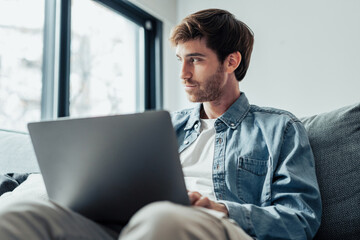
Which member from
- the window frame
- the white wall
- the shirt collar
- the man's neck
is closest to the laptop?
the shirt collar

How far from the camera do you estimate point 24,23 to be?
6.18ft

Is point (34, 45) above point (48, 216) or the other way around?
above

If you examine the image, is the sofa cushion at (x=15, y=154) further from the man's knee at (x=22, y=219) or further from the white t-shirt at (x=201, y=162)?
the man's knee at (x=22, y=219)

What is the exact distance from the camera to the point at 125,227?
608mm

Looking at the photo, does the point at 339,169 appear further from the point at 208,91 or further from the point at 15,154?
the point at 15,154

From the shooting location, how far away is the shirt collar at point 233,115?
1194mm

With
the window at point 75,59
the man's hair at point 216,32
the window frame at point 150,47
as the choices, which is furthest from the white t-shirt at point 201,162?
the window frame at point 150,47

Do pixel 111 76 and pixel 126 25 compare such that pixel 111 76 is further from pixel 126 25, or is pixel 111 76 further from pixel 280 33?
pixel 280 33

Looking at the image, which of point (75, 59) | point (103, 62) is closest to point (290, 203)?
point (75, 59)

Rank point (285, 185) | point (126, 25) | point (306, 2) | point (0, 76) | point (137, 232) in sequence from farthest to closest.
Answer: point (126, 25) → point (306, 2) → point (0, 76) → point (285, 185) → point (137, 232)

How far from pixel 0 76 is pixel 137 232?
1.51 meters

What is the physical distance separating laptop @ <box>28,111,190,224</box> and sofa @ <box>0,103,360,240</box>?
1.46 ft

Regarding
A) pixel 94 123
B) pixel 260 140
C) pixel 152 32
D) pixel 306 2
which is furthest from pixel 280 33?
pixel 94 123

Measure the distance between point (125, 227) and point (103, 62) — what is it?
6.12 ft
